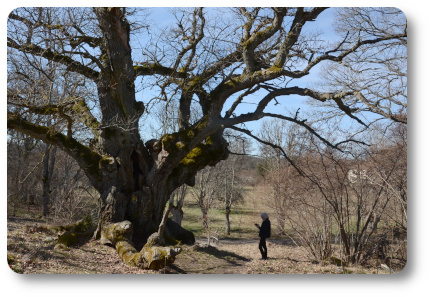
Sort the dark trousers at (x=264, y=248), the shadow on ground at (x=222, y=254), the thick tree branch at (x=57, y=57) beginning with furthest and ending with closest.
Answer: the dark trousers at (x=264, y=248) < the shadow on ground at (x=222, y=254) < the thick tree branch at (x=57, y=57)

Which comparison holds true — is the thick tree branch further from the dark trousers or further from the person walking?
the dark trousers

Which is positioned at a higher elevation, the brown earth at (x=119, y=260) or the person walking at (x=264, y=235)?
the person walking at (x=264, y=235)

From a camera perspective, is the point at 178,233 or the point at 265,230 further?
the point at 178,233

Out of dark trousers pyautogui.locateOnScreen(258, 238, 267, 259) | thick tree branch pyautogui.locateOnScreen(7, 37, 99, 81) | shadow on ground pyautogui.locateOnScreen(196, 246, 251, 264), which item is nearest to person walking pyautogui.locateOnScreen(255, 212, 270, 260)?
dark trousers pyautogui.locateOnScreen(258, 238, 267, 259)

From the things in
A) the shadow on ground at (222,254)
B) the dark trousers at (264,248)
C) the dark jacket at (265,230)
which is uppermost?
the dark jacket at (265,230)

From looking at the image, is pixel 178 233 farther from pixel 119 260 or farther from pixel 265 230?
pixel 119 260

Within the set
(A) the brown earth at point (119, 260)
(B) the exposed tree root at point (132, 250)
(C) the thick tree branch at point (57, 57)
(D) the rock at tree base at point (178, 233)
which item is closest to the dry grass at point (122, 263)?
(A) the brown earth at point (119, 260)

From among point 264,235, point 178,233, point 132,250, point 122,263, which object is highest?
point 264,235

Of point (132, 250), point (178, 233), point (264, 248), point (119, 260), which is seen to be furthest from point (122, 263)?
point (264, 248)

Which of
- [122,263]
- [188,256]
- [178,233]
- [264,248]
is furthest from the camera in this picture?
[178,233]

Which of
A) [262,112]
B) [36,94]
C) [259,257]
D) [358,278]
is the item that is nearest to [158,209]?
[259,257]

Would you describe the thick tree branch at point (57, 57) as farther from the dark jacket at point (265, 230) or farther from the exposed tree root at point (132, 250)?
the dark jacket at point (265, 230)

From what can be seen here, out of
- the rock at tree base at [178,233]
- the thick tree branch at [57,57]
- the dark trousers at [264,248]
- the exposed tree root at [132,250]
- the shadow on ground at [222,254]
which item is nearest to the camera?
the exposed tree root at [132,250]

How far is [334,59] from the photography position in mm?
6805
